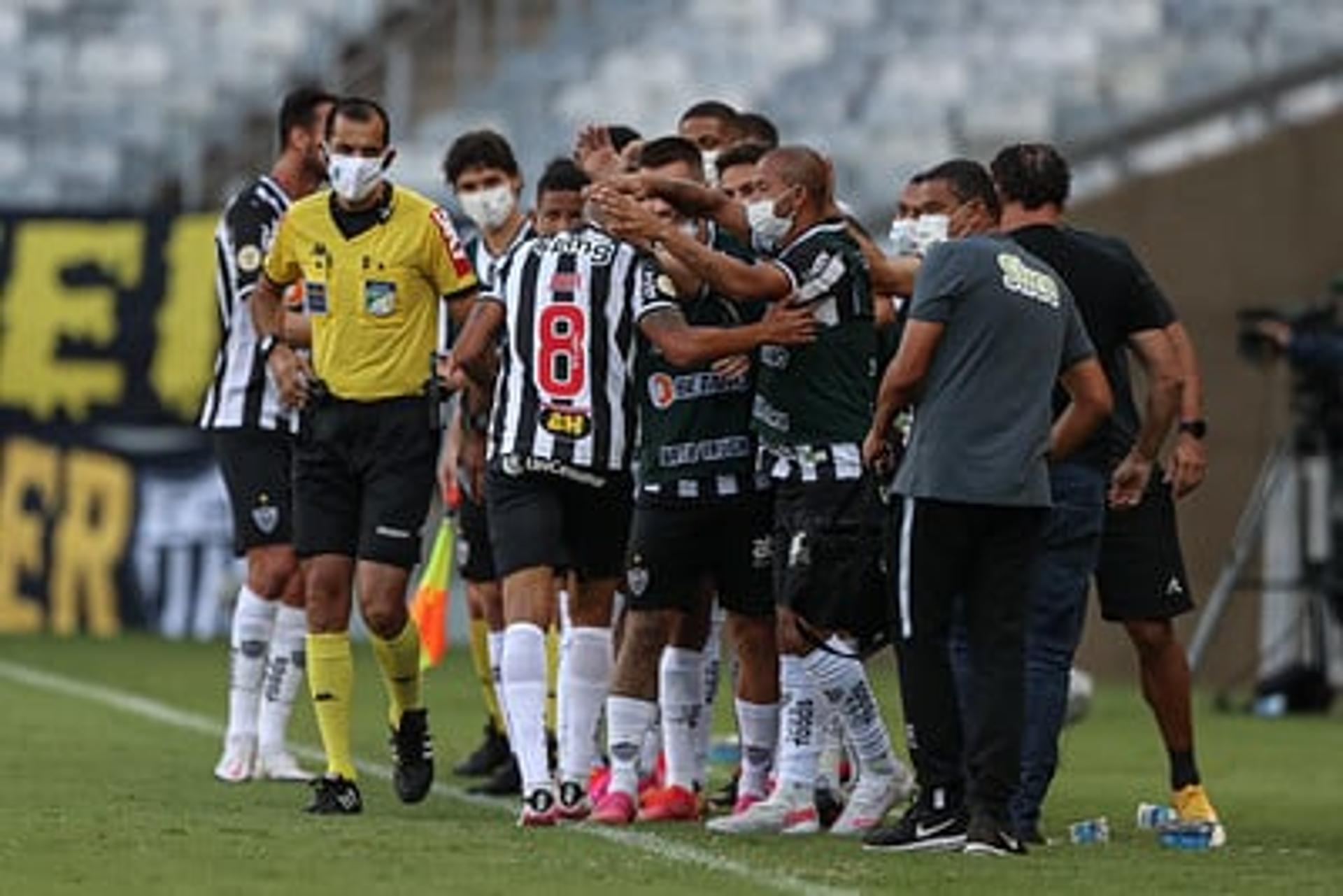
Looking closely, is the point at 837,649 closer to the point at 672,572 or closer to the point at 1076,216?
the point at 672,572

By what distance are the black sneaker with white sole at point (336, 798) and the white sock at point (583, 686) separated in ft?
2.07

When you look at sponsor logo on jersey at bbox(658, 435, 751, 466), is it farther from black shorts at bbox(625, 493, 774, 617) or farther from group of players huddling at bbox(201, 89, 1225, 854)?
black shorts at bbox(625, 493, 774, 617)

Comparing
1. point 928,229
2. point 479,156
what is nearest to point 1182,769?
point 928,229

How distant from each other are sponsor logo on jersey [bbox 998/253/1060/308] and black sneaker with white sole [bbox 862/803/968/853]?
143 cm

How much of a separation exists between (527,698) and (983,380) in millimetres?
1762

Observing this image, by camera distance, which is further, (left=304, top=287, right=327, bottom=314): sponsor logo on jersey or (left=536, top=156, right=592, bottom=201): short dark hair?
(left=304, top=287, right=327, bottom=314): sponsor logo on jersey

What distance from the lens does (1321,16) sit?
2575 cm

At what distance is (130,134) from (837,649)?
17.7 m

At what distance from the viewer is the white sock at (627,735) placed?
39.1 feet

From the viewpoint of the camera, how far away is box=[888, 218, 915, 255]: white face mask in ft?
39.0

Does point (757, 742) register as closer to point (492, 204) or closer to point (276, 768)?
point (276, 768)

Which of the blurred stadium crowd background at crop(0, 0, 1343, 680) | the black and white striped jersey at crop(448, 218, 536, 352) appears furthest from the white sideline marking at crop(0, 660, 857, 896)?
the blurred stadium crowd background at crop(0, 0, 1343, 680)

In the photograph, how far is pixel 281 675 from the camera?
1373cm

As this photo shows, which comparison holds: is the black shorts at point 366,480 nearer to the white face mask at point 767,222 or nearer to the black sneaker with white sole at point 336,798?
the black sneaker with white sole at point 336,798
